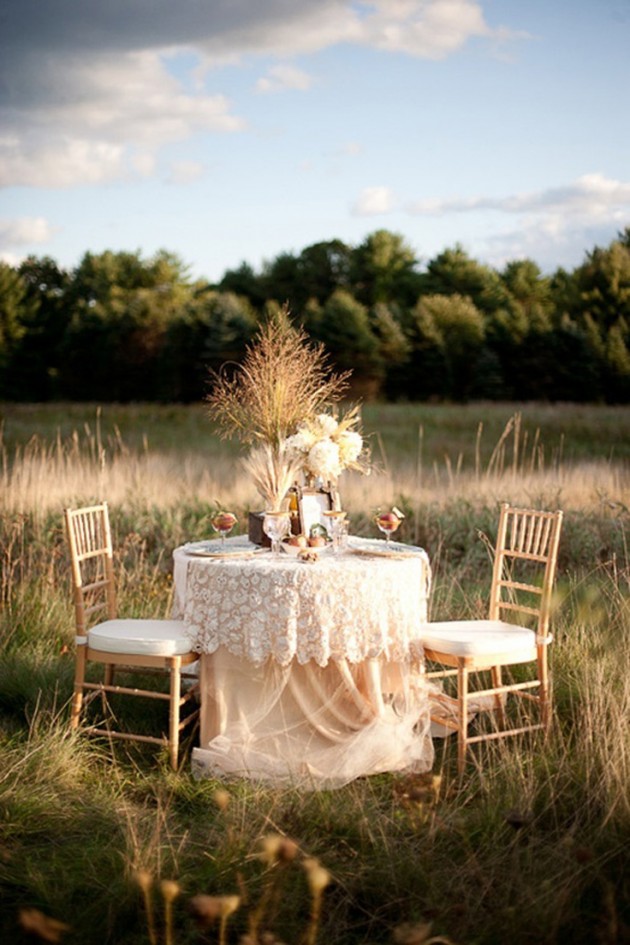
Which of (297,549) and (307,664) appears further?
(297,549)

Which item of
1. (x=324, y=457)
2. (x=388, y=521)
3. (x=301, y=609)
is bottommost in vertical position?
(x=301, y=609)

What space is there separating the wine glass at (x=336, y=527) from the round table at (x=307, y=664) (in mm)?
132

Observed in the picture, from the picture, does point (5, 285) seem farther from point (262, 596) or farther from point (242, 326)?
point (262, 596)

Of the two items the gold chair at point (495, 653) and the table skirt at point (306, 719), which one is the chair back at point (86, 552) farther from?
the gold chair at point (495, 653)

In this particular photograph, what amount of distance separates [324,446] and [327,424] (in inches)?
5.4

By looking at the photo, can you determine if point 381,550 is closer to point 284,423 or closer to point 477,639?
point 477,639

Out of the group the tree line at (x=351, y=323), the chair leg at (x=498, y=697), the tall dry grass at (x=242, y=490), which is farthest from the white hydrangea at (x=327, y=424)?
the tree line at (x=351, y=323)

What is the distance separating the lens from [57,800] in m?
3.13

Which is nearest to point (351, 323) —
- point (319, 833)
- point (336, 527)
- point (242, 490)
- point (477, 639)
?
point (242, 490)

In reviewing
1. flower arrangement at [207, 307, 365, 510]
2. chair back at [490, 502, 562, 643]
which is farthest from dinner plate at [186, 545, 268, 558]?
chair back at [490, 502, 562, 643]

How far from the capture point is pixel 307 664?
142 inches

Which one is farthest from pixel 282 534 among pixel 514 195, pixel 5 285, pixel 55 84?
pixel 5 285

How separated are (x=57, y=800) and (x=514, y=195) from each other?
1244cm

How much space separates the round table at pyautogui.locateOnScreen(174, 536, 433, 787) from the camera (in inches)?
136
